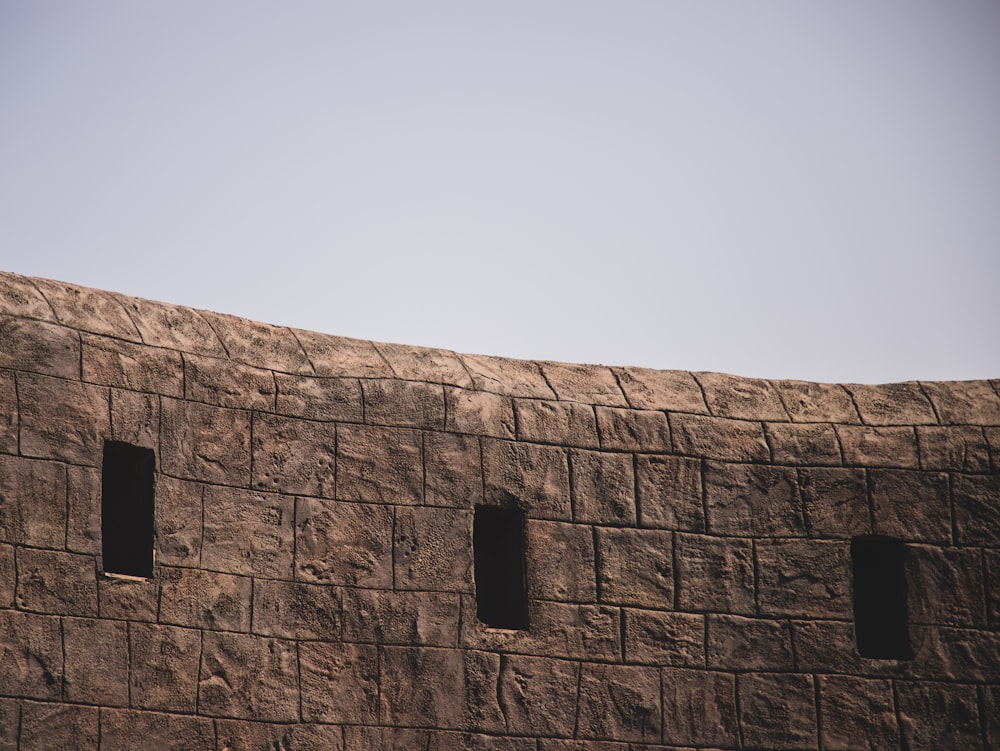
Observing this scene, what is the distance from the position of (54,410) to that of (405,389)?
5.93ft

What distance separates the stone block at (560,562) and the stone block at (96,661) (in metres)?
2.13

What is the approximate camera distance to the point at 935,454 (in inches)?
382

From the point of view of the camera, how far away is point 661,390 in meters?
9.45

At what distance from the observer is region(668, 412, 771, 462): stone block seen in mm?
9312

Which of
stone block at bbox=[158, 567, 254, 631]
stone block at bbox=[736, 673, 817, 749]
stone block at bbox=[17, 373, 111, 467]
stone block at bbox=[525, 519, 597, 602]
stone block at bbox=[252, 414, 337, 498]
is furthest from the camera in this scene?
stone block at bbox=[736, 673, 817, 749]

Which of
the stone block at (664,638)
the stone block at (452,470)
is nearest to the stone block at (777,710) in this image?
the stone block at (664,638)

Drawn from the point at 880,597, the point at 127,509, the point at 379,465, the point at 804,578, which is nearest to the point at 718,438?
the point at 804,578

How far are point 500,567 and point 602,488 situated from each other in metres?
0.67

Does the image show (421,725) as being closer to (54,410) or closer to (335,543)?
(335,543)

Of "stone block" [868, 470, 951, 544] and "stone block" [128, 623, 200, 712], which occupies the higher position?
"stone block" [868, 470, 951, 544]

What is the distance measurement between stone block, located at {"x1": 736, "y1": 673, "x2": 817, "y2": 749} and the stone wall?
1cm

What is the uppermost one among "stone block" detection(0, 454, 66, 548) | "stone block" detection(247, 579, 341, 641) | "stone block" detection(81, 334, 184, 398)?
"stone block" detection(81, 334, 184, 398)

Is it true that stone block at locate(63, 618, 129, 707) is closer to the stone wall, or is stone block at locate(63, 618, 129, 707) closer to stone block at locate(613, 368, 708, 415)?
the stone wall

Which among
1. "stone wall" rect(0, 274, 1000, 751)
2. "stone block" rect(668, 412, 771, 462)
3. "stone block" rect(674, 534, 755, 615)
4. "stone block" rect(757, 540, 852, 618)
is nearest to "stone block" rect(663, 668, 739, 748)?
"stone wall" rect(0, 274, 1000, 751)
